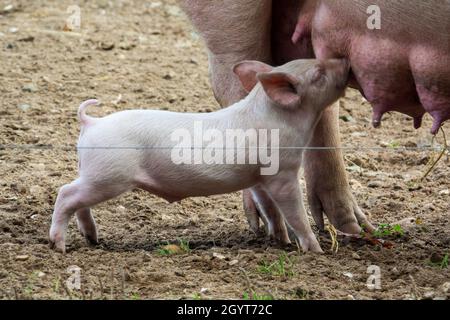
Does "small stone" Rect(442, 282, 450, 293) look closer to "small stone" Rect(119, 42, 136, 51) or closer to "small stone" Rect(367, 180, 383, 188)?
"small stone" Rect(367, 180, 383, 188)

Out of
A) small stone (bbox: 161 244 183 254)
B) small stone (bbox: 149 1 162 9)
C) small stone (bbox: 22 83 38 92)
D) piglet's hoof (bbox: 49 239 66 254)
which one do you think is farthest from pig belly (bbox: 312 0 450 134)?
small stone (bbox: 149 1 162 9)

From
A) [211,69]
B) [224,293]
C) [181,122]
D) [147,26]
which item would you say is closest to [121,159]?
[181,122]

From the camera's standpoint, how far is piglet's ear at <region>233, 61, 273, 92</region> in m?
4.40

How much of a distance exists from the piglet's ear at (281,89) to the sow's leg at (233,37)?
1.87ft

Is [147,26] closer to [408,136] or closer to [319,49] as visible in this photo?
[408,136]

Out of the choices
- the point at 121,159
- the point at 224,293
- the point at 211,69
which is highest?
the point at 211,69

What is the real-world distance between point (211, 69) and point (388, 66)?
0.92 m

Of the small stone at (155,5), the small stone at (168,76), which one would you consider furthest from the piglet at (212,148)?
the small stone at (155,5)

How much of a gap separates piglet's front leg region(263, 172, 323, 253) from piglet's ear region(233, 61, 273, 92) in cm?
44

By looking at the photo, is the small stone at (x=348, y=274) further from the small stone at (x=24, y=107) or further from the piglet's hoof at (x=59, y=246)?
the small stone at (x=24, y=107)

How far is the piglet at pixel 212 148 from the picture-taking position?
13.6 ft

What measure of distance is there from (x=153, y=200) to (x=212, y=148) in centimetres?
124

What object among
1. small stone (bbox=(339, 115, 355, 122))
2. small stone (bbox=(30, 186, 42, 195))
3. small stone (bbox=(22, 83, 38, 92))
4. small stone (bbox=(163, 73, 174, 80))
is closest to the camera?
small stone (bbox=(30, 186, 42, 195))

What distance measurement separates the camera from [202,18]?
486 cm
